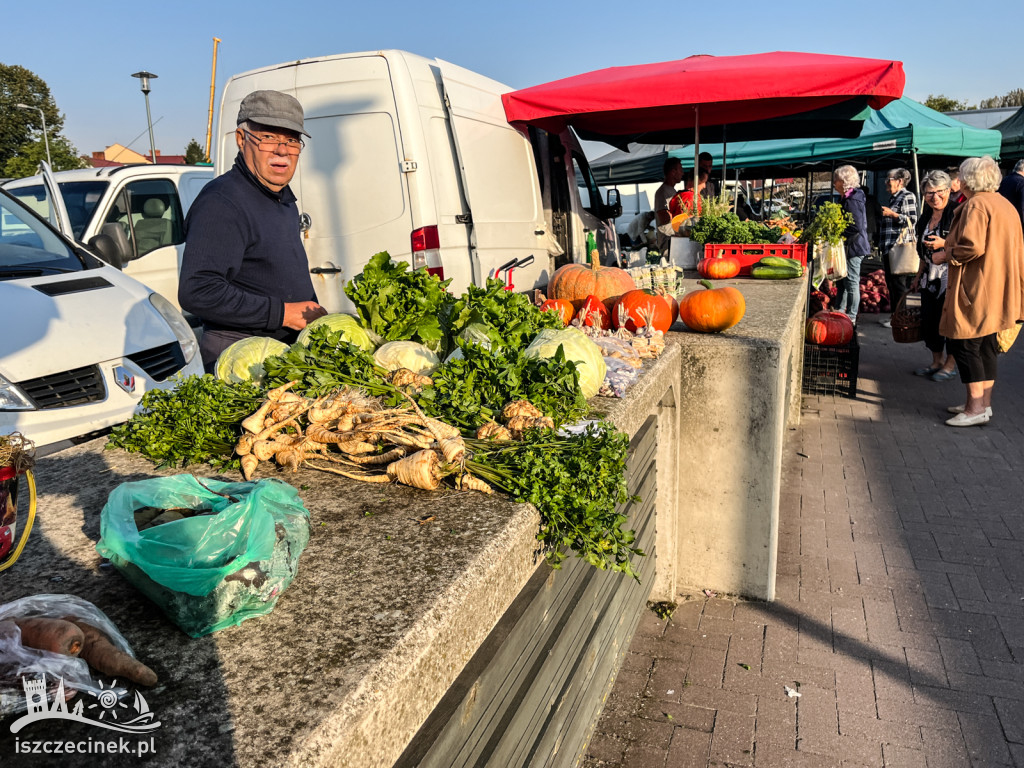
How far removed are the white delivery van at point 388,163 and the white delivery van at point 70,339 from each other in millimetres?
1879

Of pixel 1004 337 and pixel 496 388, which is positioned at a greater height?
pixel 496 388

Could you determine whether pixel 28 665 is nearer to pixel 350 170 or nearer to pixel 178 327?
pixel 178 327

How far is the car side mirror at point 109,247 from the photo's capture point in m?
5.31

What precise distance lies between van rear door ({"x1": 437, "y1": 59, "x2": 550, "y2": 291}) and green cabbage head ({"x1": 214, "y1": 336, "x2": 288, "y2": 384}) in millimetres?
4152

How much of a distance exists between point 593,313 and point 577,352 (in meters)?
1.33

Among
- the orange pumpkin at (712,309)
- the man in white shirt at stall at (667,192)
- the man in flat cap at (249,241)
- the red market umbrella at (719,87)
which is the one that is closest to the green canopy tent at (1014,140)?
the man in white shirt at stall at (667,192)

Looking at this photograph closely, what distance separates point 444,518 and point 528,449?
307 millimetres

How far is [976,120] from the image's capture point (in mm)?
22719

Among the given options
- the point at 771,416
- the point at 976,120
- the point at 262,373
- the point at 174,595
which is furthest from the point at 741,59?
the point at 976,120

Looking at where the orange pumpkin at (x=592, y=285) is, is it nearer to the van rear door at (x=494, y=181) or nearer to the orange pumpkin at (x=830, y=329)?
the van rear door at (x=494, y=181)

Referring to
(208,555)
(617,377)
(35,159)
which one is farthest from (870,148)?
(35,159)

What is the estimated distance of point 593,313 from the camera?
3.93 meters

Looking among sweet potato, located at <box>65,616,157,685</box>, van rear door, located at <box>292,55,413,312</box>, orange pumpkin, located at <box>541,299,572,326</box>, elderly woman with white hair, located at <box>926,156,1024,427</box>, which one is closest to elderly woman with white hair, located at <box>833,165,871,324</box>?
elderly woman with white hair, located at <box>926,156,1024,427</box>

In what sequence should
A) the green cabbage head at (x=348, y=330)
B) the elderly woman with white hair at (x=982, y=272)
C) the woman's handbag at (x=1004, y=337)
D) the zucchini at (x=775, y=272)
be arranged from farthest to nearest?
the woman's handbag at (x=1004, y=337), the zucchini at (x=775, y=272), the elderly woman with white hair at (x=982, y=272), the green cabbage head at (x=348, y=330)
